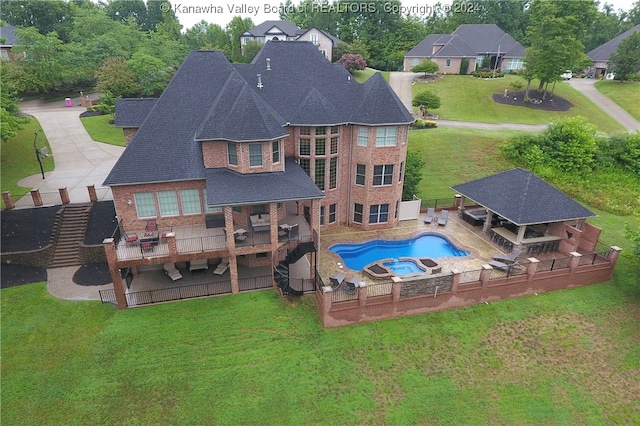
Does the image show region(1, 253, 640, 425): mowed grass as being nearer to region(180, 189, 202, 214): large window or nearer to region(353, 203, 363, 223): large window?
region(180, 189, 202, 214): large window

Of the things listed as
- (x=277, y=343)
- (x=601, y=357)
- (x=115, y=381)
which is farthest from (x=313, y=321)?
(x=601, y=357)

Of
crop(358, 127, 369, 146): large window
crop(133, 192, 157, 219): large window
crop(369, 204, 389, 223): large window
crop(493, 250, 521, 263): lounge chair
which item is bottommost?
crop(493, 250, 521, 263): lounge chair

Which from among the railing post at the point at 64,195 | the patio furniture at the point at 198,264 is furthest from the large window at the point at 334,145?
the railing post at the point at 64,195

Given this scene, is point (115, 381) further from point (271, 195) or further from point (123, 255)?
point (271, 195)

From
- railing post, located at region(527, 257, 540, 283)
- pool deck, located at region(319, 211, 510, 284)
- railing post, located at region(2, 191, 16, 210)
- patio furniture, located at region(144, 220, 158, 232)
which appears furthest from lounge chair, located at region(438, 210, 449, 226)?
railing post, located at region(2, 191, 16, 210)

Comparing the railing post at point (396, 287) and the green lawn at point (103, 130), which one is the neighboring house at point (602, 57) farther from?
the green lawn at point (103, 130)

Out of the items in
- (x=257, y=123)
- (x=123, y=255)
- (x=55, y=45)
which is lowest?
(x=123, y=255)
